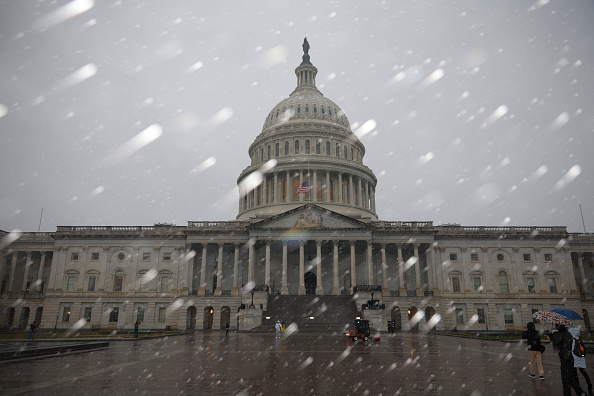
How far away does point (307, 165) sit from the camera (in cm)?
7406

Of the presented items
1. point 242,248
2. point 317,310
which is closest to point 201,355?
point 317,310

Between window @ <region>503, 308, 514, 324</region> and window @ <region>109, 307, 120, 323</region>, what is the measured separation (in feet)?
181

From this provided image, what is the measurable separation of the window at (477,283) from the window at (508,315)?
4.30 metres

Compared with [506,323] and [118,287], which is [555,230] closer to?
[506,323]

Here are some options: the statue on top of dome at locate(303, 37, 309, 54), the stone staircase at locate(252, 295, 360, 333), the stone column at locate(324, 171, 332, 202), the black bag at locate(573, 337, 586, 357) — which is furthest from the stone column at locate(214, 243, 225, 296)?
the statue on top of dome at locate(303, 37, 309, 54)

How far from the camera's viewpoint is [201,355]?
19891mm

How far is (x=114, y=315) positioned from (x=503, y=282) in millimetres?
56855

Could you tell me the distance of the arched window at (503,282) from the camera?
201 feet

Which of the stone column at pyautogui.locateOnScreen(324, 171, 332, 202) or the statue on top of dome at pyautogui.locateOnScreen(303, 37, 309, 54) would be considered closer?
the stone column at pyautogui.locateOnScreen(324, 171, 332, 202)

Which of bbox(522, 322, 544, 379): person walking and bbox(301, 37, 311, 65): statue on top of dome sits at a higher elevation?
bbox(301, 37, 311, 65): statue on top of dome

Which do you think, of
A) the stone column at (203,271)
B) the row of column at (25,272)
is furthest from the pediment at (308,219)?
the row of column at (25,272)

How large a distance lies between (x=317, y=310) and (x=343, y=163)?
3424cm

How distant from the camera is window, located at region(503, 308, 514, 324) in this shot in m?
59.7

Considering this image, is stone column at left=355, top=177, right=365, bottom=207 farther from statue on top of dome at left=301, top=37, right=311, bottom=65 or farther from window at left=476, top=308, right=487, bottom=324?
statue on top of dome at left=301, top=37, right=311, bottom=65
